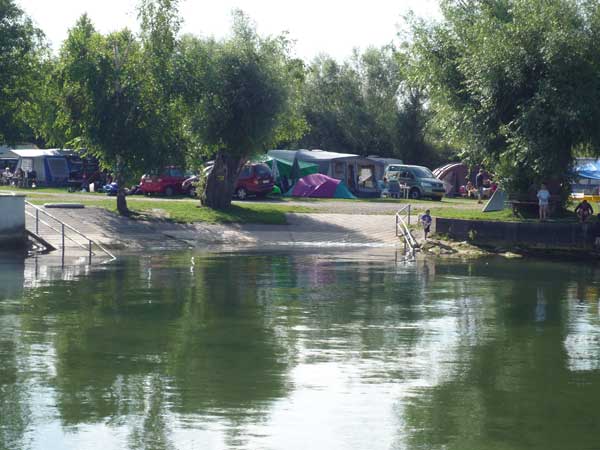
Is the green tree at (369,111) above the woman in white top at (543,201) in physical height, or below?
above

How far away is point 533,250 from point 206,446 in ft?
84.6

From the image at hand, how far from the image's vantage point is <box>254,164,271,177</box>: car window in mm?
53750

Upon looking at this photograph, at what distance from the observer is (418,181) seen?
189 ft

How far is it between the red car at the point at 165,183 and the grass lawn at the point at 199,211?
806 centimetres

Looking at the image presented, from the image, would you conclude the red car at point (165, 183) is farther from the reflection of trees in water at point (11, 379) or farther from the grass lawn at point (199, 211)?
the reflection of trees in water at point (11, 379)

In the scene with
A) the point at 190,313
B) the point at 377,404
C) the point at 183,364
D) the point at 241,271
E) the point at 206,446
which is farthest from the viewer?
the point at 241,271

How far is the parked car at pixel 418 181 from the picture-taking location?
5731 cm

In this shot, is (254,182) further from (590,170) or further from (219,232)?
(590,170)

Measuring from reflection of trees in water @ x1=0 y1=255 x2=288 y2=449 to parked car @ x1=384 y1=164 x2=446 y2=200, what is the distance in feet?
94.6

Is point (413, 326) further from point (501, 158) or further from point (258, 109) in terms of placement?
point (258, 109)

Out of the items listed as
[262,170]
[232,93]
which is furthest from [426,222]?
[262,170]

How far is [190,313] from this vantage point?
75.5 feet

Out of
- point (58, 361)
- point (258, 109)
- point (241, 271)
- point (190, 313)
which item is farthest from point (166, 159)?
point (58, 361)

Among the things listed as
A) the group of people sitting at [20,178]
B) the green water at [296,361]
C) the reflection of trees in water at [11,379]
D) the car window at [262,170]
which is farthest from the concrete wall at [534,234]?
the group of people sitting at [20,178]
